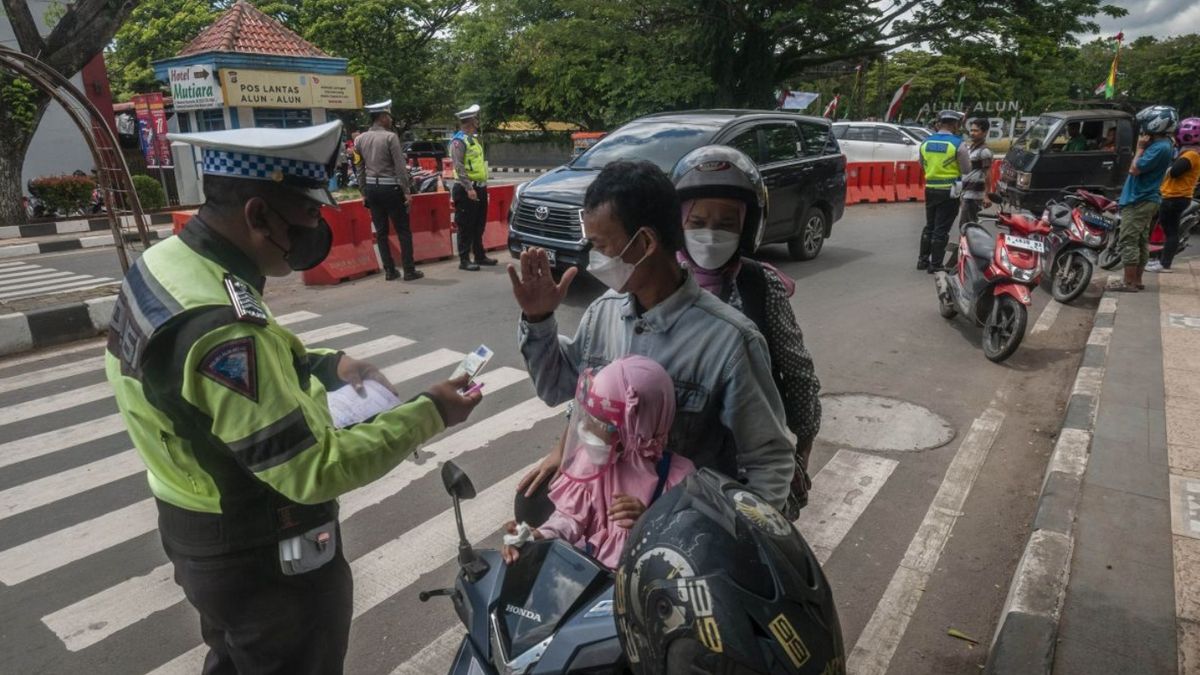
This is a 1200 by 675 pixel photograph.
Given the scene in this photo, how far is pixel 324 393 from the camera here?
5.64 ft

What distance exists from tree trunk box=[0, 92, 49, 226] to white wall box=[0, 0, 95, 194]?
22.0 feet

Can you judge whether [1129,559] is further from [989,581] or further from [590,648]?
[590,648]

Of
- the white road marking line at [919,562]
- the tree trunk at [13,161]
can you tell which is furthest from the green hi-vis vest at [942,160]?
the tree trunk at [13,161]

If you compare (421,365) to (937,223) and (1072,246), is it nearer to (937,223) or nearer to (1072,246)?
(937,223)

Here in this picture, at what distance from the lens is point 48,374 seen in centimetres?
599

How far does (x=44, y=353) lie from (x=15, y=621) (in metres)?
4.47

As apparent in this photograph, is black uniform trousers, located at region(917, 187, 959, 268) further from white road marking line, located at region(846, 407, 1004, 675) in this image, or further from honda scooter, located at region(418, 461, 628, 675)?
honda scooter, located at region(418, 461, 628, 675)

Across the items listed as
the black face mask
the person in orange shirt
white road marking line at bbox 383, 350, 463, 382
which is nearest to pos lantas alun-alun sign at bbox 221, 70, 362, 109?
white road marking line at bbox 383, 350, 463, 382

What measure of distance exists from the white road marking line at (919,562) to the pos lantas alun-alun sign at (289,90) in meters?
20.6

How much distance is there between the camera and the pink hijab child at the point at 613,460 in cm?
157

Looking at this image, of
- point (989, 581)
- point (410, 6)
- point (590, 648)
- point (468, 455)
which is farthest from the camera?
point (410, 6)

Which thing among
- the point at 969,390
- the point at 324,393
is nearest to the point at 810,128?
the point at 969,390

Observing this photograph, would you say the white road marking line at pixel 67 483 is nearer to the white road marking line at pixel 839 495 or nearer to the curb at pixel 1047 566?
the white road marking line at pixel 839 495

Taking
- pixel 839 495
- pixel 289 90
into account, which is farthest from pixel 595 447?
pixel 289 90
